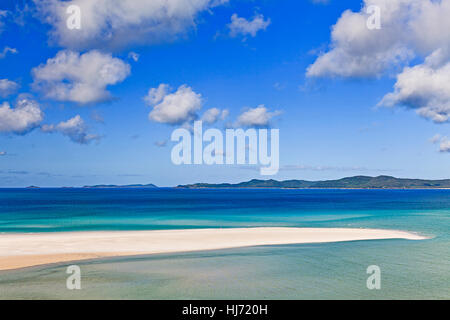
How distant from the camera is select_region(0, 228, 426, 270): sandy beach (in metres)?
24.2

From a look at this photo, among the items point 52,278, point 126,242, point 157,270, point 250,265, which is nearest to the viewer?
point 52,278

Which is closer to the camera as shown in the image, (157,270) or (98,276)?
(98,276)

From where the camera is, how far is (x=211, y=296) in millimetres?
16109

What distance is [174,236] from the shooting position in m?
33.7

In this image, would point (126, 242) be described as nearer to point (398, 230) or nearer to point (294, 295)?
point (294, 295)

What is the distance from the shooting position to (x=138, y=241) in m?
30.4

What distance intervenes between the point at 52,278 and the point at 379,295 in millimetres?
14716

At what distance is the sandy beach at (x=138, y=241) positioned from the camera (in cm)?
2423

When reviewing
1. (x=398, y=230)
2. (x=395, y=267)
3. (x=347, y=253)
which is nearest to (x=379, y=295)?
(x=395, y=267)

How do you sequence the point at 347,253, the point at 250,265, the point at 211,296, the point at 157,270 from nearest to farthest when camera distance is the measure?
the point at 211,296
the point at 157,270
the point at 250,265
the point at 347,253

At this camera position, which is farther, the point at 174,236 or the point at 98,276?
the point at 174,236
